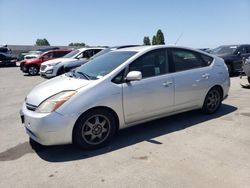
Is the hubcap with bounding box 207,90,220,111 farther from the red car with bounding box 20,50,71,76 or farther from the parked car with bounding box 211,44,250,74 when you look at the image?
the red car with bounding box 20,50,71,76

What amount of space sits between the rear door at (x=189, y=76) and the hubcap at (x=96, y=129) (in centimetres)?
149

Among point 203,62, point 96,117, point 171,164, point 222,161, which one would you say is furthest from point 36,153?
point 203,62

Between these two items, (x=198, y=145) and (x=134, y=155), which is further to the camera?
(x=198, y=145)

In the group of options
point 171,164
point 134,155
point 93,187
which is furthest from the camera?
point 134,155

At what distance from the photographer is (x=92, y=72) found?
4.44 meters

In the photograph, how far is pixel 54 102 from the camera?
3645 millimetres

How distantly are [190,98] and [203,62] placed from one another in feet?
2.95

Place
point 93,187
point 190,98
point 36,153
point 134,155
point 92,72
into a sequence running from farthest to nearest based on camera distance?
point 190,98
point 92,72
point 36,153
point 134,155
point 93,187

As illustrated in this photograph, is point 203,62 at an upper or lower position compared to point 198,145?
upper

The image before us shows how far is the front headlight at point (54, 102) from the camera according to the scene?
11.9 feet

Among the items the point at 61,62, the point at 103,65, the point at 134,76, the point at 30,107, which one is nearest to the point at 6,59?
the point at 61,62

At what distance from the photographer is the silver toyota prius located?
12.0 ft

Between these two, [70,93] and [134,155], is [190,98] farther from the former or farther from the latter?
[70,93]

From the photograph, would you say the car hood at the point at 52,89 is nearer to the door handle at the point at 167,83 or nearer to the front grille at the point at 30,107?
the front grille at the point at 30,107
